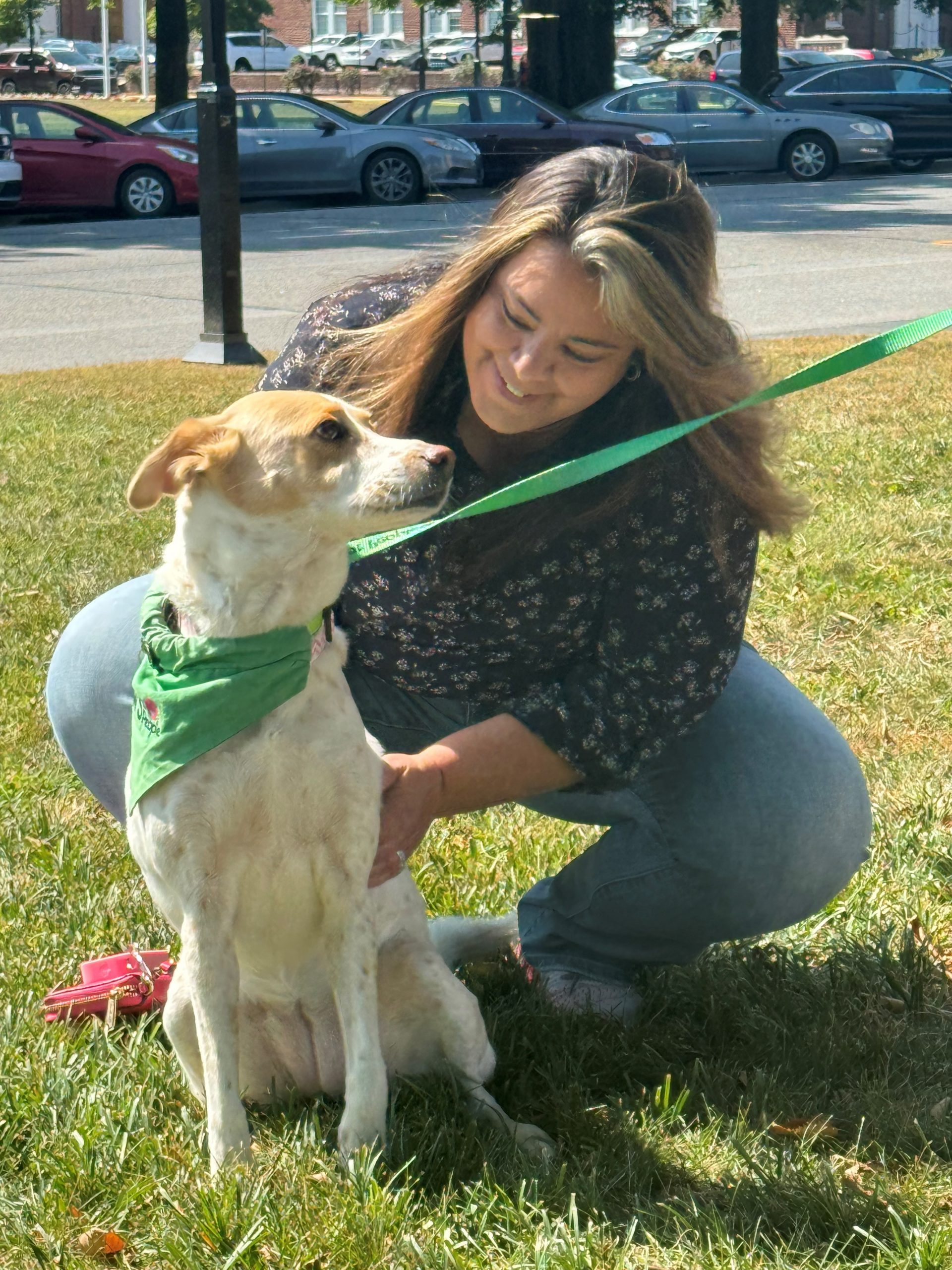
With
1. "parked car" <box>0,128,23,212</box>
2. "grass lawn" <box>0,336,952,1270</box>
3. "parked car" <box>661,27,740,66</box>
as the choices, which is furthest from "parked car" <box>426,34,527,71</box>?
"grass lawn" <box>0,336,952,1270</box>

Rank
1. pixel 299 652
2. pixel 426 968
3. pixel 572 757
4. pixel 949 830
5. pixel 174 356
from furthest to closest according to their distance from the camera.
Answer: pixel 174 356, pixel 949 830, pixel 572 757, pixel 426 968, pixel 299 652

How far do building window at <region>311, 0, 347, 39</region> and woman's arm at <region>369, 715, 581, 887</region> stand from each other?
68.7 m

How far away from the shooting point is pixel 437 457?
2.33 metres

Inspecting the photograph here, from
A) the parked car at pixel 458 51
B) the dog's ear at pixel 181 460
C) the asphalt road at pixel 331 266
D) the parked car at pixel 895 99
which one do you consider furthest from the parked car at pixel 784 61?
the dog's ear at pixel 181 460

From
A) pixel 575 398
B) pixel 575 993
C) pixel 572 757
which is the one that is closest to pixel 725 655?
pixel 572 757

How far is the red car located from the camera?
57.5 feet

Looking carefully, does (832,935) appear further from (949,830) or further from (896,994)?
(949,830)

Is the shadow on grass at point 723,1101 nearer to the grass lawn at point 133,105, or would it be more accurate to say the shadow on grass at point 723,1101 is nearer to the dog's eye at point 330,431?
the dog's eye at point 330,431

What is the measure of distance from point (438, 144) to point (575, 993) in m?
17.1

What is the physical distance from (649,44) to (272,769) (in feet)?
187

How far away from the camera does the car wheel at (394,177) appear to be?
18828mm

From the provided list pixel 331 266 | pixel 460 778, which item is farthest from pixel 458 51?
pixel 460 778

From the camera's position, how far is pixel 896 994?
304 centimetres

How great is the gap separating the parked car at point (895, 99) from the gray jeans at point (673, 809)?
21133mm
